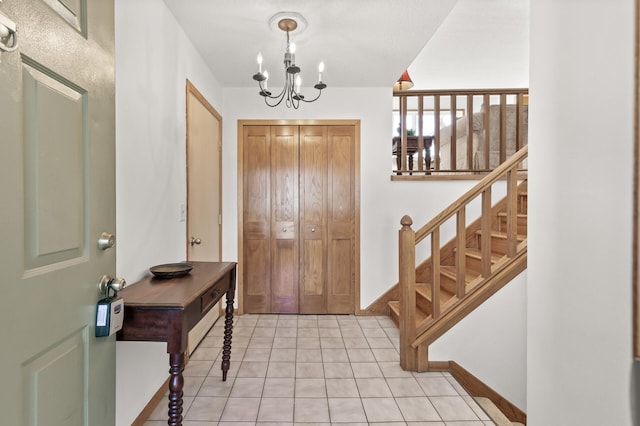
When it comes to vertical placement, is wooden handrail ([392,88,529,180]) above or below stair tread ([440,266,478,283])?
above

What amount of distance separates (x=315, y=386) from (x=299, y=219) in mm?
1758

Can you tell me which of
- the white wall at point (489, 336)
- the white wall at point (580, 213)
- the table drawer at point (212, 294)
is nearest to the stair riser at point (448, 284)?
the white wall at point (489, 336)

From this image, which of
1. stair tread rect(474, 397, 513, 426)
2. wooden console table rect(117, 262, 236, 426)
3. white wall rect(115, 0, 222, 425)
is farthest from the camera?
stair tread rect(474, 397, 513, 426)

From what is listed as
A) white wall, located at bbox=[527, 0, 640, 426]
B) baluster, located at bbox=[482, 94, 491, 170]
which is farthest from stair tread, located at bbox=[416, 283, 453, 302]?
white wall, located at bbox=[527, 0, 640, 426]

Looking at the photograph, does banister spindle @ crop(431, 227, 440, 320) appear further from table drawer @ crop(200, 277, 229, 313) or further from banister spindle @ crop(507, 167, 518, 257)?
table drawer @ crop(200, 277, 229, 313)

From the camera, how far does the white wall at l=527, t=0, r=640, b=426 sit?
772mm

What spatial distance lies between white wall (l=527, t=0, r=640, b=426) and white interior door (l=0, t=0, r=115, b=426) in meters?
1.35

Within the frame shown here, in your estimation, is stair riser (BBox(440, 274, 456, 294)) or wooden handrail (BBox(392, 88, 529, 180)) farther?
wooden handrail (BBox(392, 88, 529, 180))

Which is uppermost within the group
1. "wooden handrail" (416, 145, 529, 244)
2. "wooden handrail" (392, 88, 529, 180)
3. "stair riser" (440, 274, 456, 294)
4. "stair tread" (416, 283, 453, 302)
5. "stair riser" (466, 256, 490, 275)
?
"wooden handrail" (392, 88, 529, 180)

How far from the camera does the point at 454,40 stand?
3754 millimetres

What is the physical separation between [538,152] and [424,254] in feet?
8.56

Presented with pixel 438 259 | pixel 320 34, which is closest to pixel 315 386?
pixel 438 259

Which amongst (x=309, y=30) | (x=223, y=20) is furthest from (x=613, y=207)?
(x=223, y=20)

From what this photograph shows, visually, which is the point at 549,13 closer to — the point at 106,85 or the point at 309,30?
the point at 106,85
